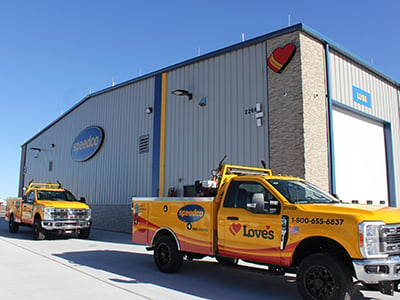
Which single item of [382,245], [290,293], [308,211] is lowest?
[290,293]

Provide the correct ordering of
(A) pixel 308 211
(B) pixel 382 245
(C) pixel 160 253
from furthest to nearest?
(C) pixel 160 253, (A) pixel 308 211, (B) pixel 382 245

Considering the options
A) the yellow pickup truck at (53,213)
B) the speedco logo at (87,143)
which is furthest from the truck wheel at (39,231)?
the speedco logo at (87,143)

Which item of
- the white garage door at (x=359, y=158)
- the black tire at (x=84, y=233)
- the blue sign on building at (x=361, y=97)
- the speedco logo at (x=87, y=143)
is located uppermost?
the blue sign on building at (x=361, y=97)

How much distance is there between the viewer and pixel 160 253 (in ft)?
28.7

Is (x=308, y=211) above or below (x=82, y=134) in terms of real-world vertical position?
below

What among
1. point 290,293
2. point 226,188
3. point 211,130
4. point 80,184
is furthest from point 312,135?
point 80,184

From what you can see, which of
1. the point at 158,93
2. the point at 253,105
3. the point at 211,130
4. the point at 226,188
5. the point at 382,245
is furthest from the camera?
the point at 158,93

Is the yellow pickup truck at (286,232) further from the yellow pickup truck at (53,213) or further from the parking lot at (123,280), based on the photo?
the yellow pickup truck at (53,213)

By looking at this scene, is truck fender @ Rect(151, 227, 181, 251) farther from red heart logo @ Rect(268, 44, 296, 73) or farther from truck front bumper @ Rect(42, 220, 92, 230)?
red heart logo @ Rect(268, 44, 296, 73)

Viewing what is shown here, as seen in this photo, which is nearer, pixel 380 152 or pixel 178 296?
pixel 178 296

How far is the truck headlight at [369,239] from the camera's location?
5.31 metres

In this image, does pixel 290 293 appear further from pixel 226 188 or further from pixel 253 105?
pixel 253 105

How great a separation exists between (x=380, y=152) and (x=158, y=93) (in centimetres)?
1091

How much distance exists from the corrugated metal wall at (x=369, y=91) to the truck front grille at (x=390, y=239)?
968 cm
